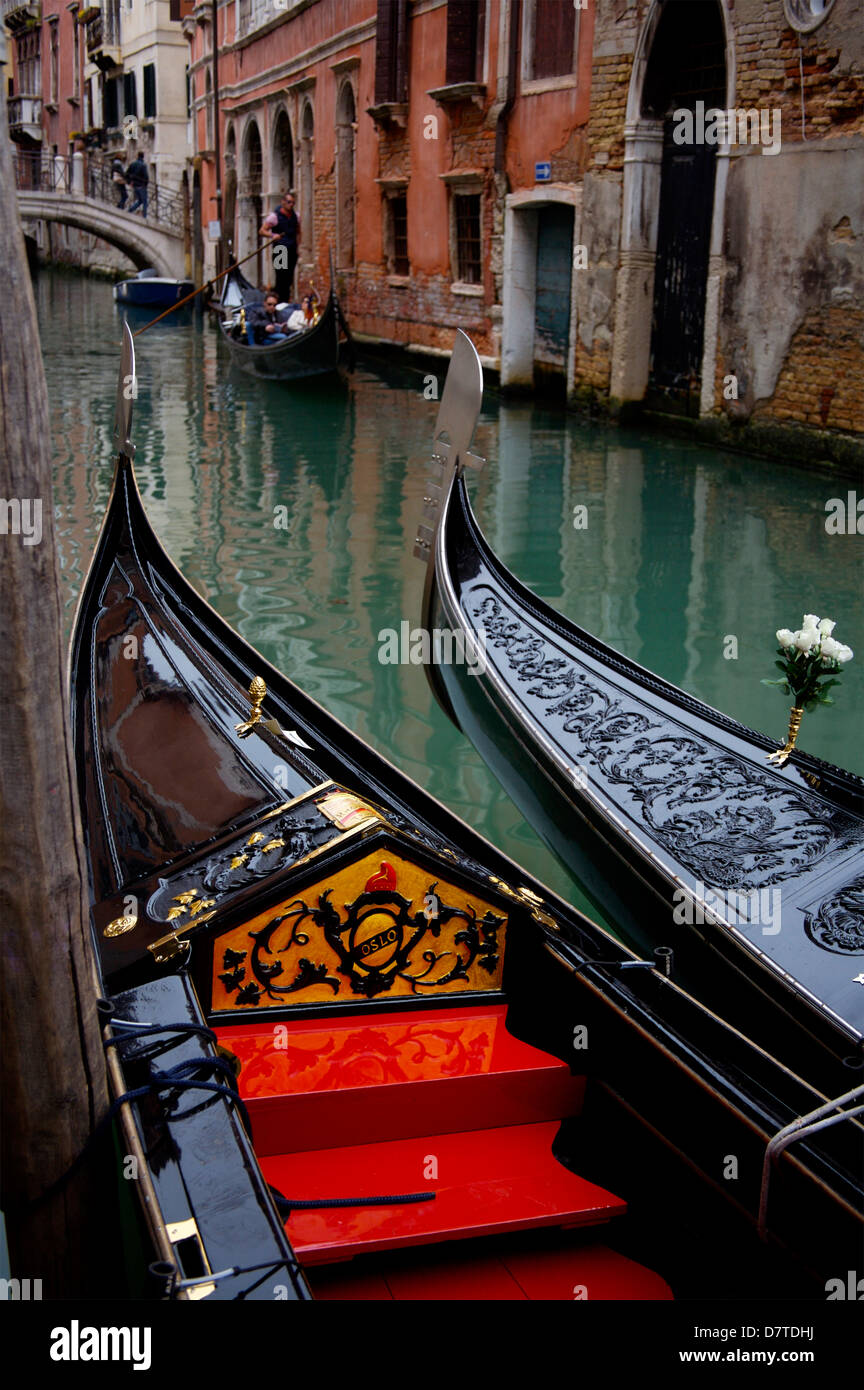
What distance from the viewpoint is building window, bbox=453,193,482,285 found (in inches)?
291

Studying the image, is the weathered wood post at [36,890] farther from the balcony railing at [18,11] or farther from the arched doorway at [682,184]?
the arched doorway at [682,184]

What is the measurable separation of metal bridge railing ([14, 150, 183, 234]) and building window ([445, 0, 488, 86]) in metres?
7.59

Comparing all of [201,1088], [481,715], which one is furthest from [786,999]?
[481,715]

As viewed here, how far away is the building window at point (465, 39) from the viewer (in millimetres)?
6754

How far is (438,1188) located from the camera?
108cm

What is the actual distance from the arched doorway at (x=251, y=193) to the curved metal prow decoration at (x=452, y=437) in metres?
10.7

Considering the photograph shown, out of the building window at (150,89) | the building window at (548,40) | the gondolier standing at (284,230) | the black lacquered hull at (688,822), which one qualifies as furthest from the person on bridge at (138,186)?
the black lacquered hull at (688,822)

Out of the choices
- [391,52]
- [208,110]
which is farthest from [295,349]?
[208,110]

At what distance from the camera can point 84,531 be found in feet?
13.3

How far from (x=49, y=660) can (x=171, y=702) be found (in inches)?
35.2

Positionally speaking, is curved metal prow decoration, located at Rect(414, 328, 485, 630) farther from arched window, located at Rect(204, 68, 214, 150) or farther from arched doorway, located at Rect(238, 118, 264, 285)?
arched window, located at Rect(204, 68, 214, 150)

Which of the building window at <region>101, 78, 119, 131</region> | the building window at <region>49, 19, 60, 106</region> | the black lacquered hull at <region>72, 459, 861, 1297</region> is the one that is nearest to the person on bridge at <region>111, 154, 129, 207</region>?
the building window at <region>101, 78, 119, 131</region>

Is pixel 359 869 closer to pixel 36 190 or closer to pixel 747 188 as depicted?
pixel 747 188

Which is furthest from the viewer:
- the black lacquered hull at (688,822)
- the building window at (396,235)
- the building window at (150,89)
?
the building window at (150,89)
